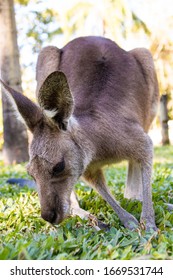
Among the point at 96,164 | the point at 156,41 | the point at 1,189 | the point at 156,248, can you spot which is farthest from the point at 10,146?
the point at 156,41

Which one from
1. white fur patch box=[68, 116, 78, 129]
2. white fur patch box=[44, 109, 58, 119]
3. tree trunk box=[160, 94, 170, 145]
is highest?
white fur patch box=[44, 109, 58, 119]

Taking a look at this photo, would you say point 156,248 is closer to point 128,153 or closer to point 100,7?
point 128,153

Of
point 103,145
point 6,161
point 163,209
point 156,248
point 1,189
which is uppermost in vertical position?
point 103,145

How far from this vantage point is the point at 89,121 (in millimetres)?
3217

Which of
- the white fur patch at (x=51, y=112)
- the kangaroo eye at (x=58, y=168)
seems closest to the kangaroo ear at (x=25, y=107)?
the white fur patch at (x=51, y=112)

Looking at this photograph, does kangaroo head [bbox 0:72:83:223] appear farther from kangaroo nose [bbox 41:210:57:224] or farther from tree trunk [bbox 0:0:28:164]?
tree trunk [bbox 0:0:28:164]

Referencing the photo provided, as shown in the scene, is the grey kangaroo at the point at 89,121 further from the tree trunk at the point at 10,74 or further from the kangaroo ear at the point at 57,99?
the tree trunk at the point at 10,74

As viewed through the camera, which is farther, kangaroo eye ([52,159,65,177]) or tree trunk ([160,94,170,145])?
tree trunk ([160,94,170,145])

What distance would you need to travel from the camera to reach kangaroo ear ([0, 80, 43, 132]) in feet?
9.28

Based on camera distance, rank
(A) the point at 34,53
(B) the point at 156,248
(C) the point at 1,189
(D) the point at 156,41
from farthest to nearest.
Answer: (A) the point at 34,53
(D) the point at 156,41
(C) the point at 1,189
(B) the point at 156,248

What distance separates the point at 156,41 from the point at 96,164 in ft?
53.0

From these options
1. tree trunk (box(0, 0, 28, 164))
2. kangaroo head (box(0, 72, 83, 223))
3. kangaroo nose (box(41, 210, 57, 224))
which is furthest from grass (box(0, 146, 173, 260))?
tree trunk (box(0, 0, 28, 164))
